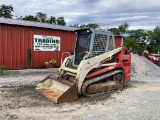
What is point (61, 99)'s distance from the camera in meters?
7.59

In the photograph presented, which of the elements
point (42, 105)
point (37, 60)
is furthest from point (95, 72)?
point (37, 60)

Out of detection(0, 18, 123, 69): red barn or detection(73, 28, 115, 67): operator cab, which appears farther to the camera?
detection(0, 18, 123, 69): red barn

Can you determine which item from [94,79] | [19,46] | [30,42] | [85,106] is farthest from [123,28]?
[85,106]

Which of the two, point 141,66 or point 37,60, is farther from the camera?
point 37,60

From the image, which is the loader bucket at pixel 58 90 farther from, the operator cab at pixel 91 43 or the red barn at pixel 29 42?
the red barn at pixel 29 42

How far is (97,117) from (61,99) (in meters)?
1.77

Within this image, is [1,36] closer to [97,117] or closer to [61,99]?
[61,99]

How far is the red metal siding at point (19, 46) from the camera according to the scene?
15922 millimetres

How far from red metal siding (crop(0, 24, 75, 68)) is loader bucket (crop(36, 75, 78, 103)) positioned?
284 inches

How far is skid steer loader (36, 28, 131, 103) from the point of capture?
8289 millimetres

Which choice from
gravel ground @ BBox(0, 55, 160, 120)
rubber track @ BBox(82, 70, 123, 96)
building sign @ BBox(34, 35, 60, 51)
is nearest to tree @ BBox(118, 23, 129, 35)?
building sign @ BBox(34, 35, 60, 51)

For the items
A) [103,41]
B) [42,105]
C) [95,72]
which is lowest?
[42,105]

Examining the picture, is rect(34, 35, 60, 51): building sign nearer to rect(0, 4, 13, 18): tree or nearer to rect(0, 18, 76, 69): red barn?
rect(0, 18, 76, 69): red barn

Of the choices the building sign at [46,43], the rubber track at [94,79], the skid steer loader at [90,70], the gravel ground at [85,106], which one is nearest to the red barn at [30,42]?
the building sign at [46,43]
